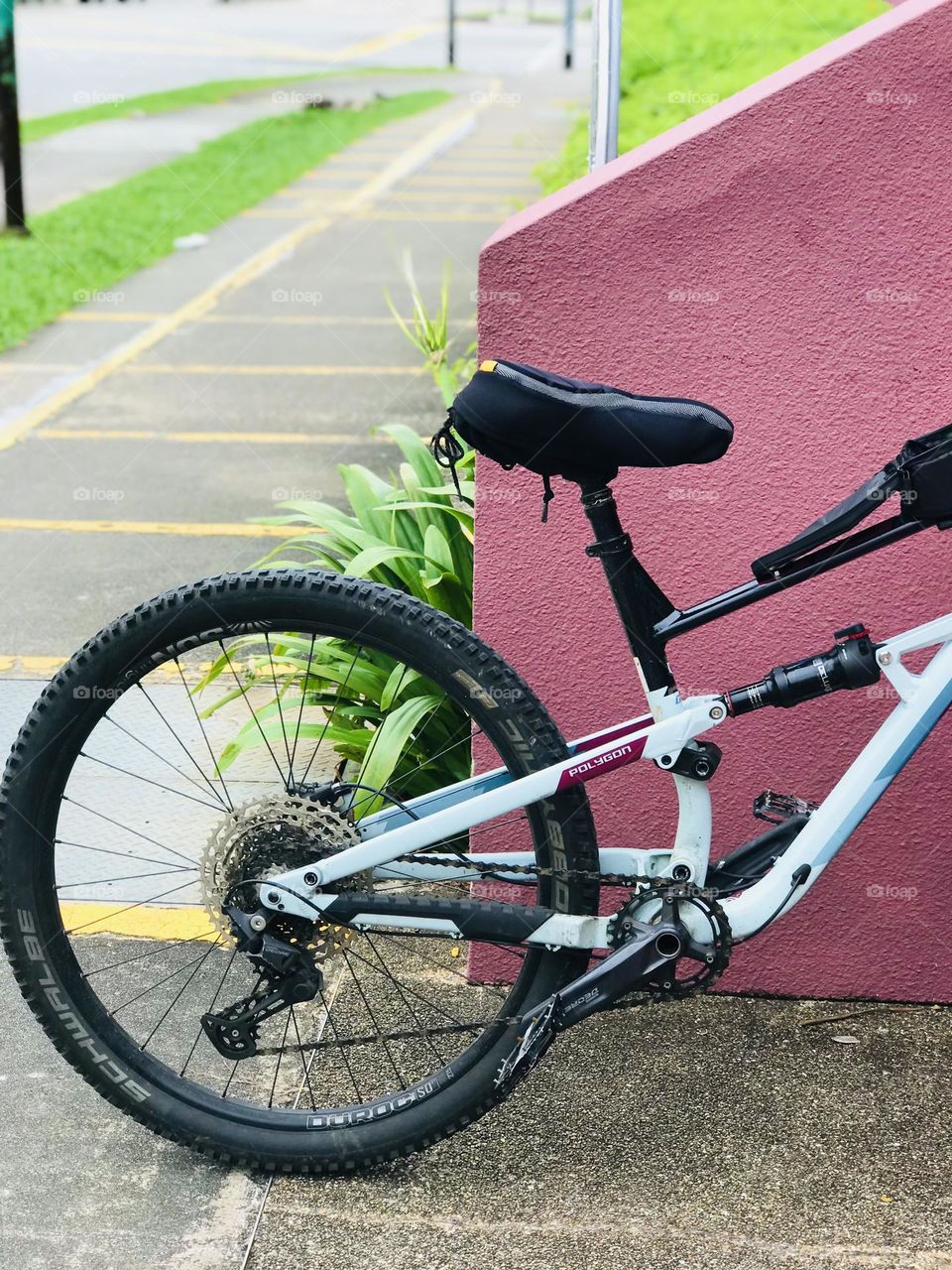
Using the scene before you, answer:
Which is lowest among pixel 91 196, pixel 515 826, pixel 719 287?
pixel 91 196

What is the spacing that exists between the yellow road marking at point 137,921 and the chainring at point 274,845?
2.84 ft

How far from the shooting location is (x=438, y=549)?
158 inches

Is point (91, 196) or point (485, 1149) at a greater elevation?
point (485, 1149)

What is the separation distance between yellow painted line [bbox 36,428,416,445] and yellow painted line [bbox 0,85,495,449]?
231 mm

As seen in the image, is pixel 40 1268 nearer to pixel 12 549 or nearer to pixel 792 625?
pixel 792 625

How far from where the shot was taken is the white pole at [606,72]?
→ 360 centimetres

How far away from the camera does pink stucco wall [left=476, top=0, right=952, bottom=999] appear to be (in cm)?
299

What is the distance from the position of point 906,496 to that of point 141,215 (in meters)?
11.7

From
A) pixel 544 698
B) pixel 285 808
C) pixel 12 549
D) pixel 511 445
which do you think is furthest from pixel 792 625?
pixel 12 549

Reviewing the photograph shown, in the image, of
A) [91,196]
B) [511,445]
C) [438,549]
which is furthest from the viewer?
[91,196]

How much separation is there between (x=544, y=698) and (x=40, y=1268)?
4.67ft
